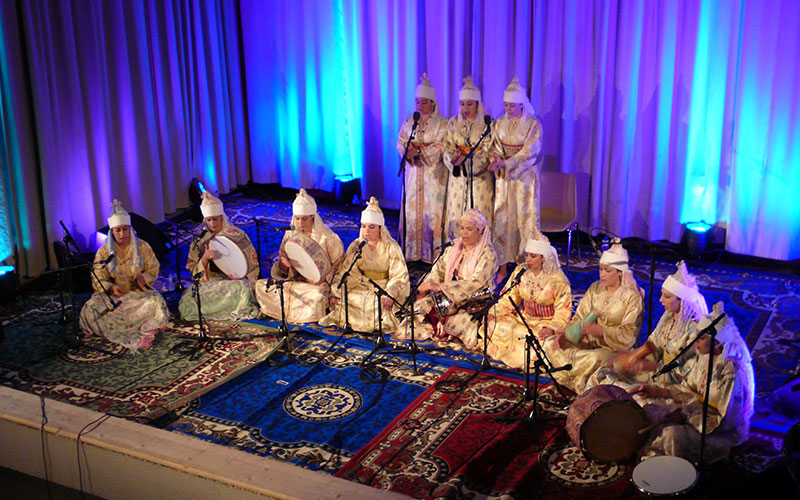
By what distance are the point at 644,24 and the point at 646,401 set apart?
5.08 m

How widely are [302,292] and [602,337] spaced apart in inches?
104

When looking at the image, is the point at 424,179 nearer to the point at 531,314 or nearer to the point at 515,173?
the point at 515,173

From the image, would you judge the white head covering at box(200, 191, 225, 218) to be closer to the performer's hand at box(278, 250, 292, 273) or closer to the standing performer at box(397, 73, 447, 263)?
the performer's hand at box(278, 250, 292, 273)

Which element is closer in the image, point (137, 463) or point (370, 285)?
point (137, 463)

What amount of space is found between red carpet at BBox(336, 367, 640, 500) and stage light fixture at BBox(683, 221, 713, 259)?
3452 millimetres

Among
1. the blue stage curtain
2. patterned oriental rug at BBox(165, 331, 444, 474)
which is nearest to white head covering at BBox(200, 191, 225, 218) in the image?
patterned oriental rug at BBox(165, 331, 444, 474)

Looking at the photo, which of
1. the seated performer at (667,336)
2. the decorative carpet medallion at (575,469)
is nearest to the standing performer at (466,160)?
the seated performer at (667,336)

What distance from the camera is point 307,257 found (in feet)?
21.9

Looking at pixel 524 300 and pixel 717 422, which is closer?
pixel 717 422

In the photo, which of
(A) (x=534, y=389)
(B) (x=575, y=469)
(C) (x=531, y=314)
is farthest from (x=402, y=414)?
(C) (x=531, y=314)

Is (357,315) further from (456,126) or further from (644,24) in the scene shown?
(644,24)

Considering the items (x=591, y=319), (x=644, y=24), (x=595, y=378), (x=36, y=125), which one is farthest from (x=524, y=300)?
(x=36, y=125)

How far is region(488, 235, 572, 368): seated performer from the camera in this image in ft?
19.2

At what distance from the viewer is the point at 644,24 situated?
8.41 meters
